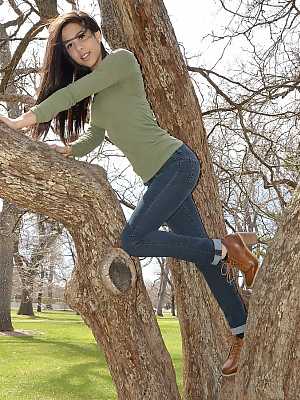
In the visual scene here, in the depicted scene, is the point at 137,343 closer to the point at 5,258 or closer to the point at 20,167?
the point at 20,167

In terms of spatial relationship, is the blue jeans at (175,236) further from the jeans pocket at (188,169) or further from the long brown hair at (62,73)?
the long brown hair at (62,73)

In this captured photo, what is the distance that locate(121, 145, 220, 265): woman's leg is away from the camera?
97.0 inches

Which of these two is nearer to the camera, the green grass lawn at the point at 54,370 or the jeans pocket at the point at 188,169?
the jeans pocket at the point at 188,169

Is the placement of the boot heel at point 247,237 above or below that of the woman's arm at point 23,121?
below

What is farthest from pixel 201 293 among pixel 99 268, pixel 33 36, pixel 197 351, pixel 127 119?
pixel 33 36

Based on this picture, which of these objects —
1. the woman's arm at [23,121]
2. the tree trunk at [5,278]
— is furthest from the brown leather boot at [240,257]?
the tree trunk at [5,278]

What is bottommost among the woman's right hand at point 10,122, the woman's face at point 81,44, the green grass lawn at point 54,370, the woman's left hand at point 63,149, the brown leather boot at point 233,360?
the green grass lawn at point 54,370

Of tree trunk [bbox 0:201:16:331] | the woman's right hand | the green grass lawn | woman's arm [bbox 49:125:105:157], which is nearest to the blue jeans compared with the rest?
woman's arm [bbox 49:125:105:157]

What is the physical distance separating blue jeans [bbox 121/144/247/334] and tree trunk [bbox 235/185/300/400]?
42 cm

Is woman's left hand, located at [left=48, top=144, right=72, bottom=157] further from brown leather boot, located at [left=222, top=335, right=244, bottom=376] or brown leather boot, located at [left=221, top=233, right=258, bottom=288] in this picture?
brown leather boot, located at [left=222, top=335, right=244, bottom=376]

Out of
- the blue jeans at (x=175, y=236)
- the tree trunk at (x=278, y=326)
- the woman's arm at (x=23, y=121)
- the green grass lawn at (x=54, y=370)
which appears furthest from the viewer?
the green grass lawn at (x=54, y=370)

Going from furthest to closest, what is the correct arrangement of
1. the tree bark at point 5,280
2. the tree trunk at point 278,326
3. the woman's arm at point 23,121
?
the tree bark at point 5,280 < the woman's arm at point 23,121 < the tree trunk at point 278,326

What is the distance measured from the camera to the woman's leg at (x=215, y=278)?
267 centimetres

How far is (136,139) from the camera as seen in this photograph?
8.30ft
